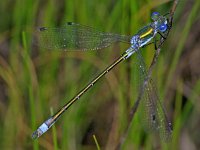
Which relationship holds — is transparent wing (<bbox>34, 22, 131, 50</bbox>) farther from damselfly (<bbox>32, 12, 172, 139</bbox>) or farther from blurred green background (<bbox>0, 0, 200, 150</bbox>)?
blurred green background (<bbox>0, 0, 200, 150</bbox>)

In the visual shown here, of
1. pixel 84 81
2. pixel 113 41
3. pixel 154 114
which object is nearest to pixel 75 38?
pixel 113 41

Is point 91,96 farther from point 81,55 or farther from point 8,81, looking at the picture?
point 8,81

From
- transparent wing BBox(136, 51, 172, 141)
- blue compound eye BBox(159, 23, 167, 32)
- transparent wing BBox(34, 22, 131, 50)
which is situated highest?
transparent wing BBox(34, 22, 131, 50)

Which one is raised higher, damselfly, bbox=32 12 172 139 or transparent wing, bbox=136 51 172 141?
damselfly, bbox=32 12 172 139

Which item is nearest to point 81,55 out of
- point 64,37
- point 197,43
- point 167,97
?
point 64,37

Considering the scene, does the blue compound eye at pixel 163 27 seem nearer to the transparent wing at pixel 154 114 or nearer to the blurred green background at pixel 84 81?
the transparent wing at pixel 154 114

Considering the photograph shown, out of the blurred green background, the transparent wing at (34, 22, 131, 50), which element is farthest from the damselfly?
the blurred green background

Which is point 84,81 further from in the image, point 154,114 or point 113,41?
point 154,114
